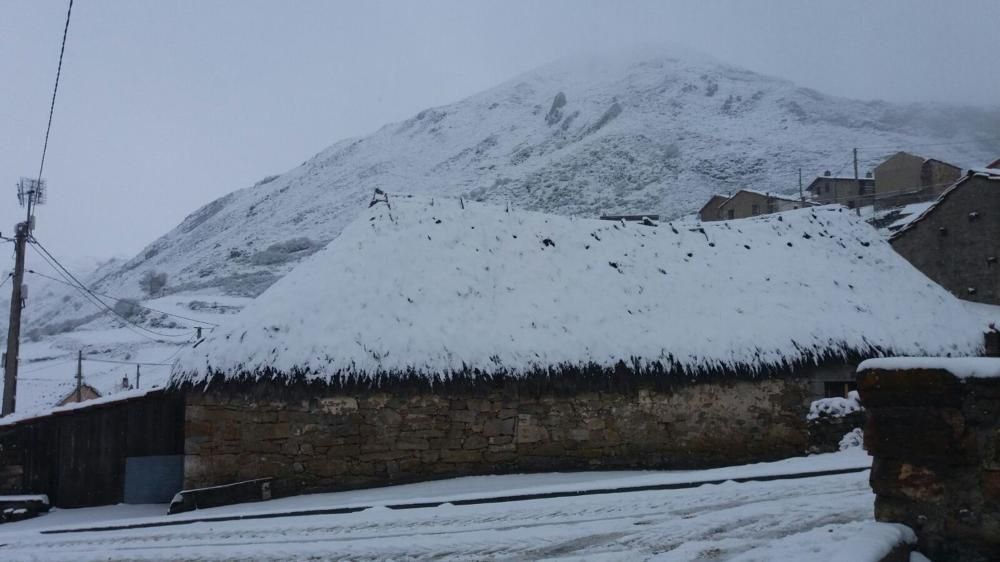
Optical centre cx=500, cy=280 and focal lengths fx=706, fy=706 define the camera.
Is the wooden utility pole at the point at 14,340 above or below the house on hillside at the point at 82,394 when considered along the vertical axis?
above

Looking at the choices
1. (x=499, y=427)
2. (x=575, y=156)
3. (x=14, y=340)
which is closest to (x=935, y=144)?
(x=575, y=156)

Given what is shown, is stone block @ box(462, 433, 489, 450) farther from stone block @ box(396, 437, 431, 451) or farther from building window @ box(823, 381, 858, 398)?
building window @ box(823, 381, 858, 398)

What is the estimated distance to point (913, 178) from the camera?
150 feet

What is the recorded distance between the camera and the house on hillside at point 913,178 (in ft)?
146

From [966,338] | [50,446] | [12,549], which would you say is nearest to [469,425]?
[12,549]

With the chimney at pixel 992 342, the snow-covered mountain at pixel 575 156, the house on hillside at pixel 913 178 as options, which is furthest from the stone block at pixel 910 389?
the snow-covered mountain at pixel 575 156

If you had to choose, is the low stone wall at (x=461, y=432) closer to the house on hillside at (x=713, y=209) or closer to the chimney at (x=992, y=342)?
the chimney at (x=992, y=342)

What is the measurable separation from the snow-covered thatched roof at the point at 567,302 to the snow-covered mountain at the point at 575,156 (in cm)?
4642

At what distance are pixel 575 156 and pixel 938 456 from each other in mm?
81606

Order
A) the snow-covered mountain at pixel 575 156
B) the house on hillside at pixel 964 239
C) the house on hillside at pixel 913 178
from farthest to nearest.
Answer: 1. the snow-covered mountain at pixel 575 156
2. the house on hillside at pixel 913 178
3. the house on hillside at pixel 964 239

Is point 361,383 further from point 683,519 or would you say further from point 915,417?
point 915,417

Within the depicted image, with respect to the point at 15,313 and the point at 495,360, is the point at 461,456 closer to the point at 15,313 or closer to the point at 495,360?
the point at 495,360

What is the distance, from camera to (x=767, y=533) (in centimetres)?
538

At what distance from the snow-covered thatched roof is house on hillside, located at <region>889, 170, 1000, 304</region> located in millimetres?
12528
